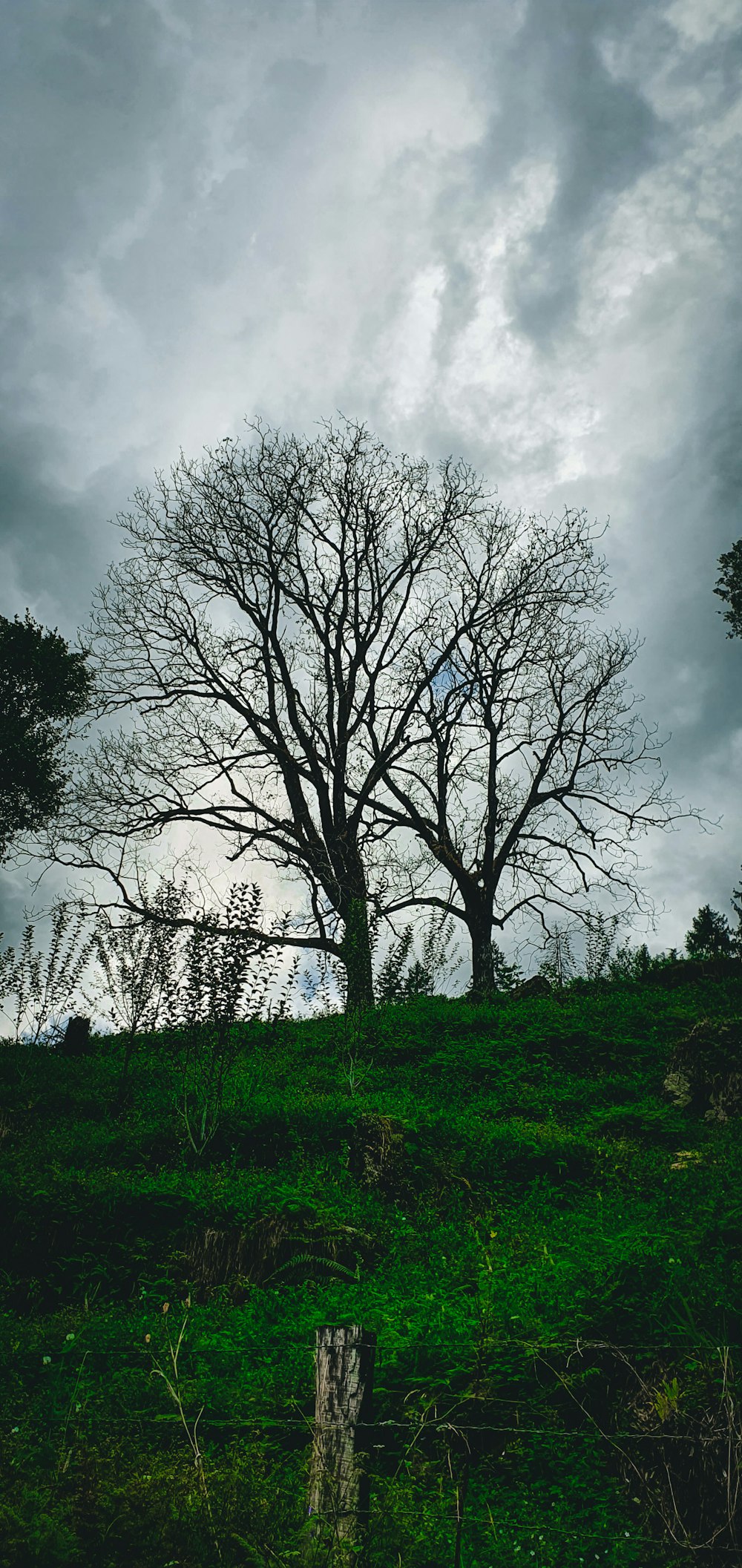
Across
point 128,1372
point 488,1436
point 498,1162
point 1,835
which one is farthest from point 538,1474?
point 1,835

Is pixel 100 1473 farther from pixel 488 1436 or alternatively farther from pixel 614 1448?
pixel 614 1448

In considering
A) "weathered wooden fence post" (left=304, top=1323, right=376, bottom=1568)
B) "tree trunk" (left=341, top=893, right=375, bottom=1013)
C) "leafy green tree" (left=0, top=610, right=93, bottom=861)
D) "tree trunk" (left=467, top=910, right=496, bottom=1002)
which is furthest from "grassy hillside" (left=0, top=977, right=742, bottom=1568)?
"leafy green tree" (left=0, top=610, right=93, bottom=861)

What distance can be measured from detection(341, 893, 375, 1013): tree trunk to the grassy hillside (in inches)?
93.8

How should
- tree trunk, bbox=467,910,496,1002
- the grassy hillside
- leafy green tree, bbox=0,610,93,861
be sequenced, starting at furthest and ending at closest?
1. leafy green tree, bbox=0,610,93,861
2. tree trunk, bbox=467,910,496,1002
3. the grassy hillside

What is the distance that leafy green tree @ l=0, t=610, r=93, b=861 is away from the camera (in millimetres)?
19984

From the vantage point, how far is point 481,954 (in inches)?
616

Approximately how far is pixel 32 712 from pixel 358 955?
39.2 ft

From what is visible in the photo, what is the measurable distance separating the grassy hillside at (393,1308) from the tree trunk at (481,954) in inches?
171

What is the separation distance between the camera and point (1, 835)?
19781 millimetres

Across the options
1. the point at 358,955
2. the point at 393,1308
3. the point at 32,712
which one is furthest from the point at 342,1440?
the point at 32,712

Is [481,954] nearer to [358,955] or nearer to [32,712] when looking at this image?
[358,955]

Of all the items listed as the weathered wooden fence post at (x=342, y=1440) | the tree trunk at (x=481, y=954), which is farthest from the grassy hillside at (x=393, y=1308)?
the tree trunk at (x=481, y=954)

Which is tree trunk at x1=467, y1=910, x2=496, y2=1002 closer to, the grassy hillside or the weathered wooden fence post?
the grassy hillside

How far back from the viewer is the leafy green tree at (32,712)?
19984 mm
